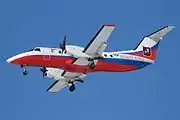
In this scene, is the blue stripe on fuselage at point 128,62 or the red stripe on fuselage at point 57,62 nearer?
the red stripe on fuselage at point 57,62

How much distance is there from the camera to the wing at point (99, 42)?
52.5m

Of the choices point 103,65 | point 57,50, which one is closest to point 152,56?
point 103,65

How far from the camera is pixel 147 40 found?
63.2 meters

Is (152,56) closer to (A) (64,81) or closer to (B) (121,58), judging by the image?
(B) (121,58)

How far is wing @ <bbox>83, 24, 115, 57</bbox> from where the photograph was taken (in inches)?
2067

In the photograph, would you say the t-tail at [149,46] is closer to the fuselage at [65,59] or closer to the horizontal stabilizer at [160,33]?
the horizontal stabilizer at [160,33]

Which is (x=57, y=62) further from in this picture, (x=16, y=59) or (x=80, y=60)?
(x=16, y=59)

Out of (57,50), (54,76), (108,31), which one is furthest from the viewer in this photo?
(54,76)

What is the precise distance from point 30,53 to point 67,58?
3144mm

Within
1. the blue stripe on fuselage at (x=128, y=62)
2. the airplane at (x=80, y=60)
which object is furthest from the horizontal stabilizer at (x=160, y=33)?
the blue stripe on fuselage at (x=128, y=62)

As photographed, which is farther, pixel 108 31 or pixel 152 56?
pixel 152 56

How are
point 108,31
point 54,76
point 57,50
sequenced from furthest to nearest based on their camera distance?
point 54,76 → point 57,50 → point 108,31

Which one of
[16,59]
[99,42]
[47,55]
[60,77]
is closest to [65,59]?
[47,55]


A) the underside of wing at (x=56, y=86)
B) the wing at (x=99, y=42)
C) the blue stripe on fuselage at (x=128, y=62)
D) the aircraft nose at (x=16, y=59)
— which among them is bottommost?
the underside of wing at (x=56, y=86)
